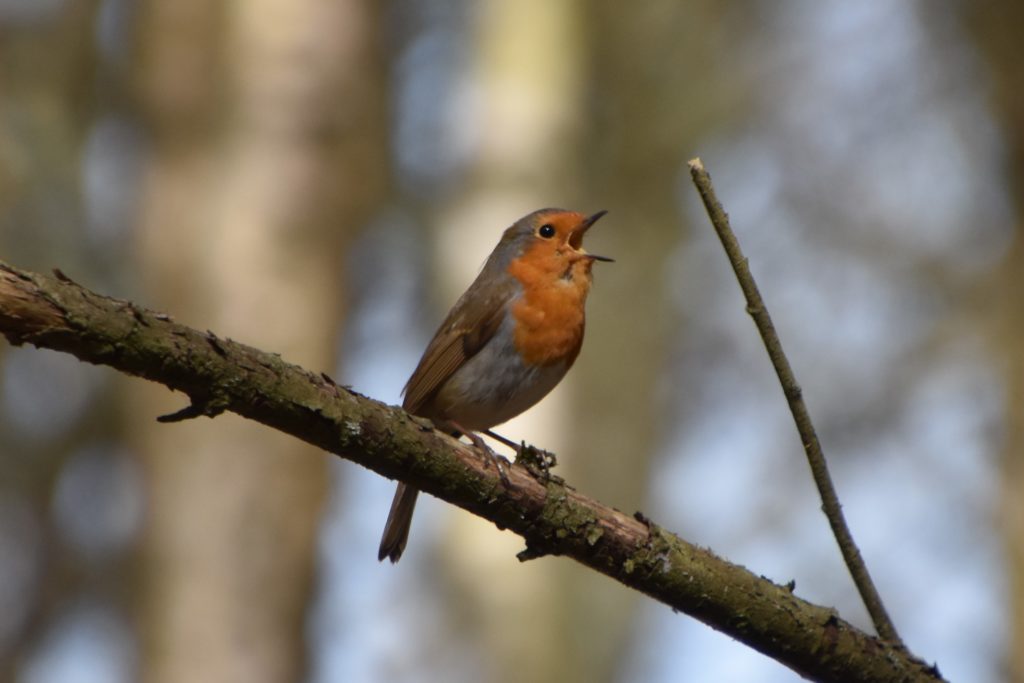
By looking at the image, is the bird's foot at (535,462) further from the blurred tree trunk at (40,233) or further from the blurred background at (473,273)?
the blurred tree trunk at (40,233)

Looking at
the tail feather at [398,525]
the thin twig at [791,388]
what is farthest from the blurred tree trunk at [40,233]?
the thin twig at [791,388]

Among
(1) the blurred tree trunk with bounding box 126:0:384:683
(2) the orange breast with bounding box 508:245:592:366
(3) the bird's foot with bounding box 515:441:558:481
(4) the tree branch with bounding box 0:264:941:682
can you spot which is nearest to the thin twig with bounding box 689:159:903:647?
(4) the tree branch with bounding box 0:264:941:682

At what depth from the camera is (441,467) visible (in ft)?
8.50

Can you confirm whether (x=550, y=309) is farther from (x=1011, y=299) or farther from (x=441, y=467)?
(x=1011, y=299)

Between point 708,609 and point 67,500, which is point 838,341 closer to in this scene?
point 67,500

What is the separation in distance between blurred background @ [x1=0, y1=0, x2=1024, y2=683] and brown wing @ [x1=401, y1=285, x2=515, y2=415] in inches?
71.3

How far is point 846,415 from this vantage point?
1137 centimetres

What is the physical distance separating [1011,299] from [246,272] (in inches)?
203

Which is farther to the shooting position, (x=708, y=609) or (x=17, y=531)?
(x=17, y=531)

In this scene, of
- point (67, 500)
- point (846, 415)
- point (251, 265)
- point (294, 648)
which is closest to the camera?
point (294, 648)

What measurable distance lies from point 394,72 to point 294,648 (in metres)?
6.21

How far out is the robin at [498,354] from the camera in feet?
14.3

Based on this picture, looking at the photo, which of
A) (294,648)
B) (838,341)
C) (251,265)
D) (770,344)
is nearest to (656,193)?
(838,341)

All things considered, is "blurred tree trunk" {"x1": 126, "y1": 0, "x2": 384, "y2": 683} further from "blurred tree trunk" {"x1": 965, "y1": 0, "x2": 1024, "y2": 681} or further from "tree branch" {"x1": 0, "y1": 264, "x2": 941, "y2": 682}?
"blurred tree trunk" {"x1": 965, "y1": 0, "x2": 1024, "y2": 681}
